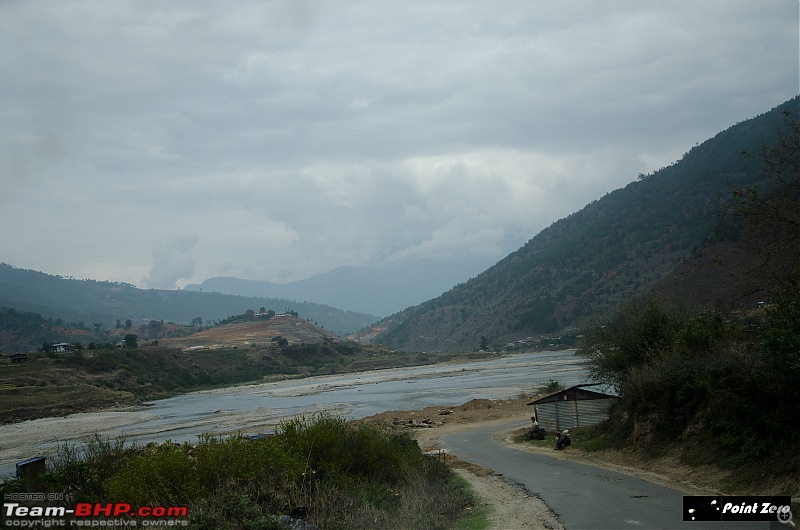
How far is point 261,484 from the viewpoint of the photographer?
12828 millimetres

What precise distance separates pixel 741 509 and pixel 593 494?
4339 mm

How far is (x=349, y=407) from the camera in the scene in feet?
218

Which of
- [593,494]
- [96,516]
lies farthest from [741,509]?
[96,516]

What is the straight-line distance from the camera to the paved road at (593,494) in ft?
45.3

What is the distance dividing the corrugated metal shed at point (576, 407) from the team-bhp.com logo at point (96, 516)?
80.2 feet

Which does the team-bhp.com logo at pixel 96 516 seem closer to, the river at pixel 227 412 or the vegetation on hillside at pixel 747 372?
the vegetation on hillside at pixel 747 372

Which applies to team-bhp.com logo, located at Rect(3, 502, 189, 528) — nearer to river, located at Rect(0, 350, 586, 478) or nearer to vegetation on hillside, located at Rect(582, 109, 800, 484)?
vegetation on hillside, located at Rect(582, 109, 800, 484)

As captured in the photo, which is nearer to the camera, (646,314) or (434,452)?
(646,314)

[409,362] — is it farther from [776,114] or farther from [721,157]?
[776,114]

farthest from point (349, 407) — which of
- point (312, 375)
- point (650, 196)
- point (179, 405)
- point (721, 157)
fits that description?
point (650, 196)

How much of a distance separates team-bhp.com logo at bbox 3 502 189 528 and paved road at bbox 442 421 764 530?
798 centimetres

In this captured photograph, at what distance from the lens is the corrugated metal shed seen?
3256 centimetres

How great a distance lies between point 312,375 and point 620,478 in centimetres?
12821

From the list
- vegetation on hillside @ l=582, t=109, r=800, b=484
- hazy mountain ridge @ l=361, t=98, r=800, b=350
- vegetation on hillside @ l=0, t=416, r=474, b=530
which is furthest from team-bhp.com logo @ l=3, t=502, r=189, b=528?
hazy mountain ridge @ l=361, t=98, r=800, b=350
